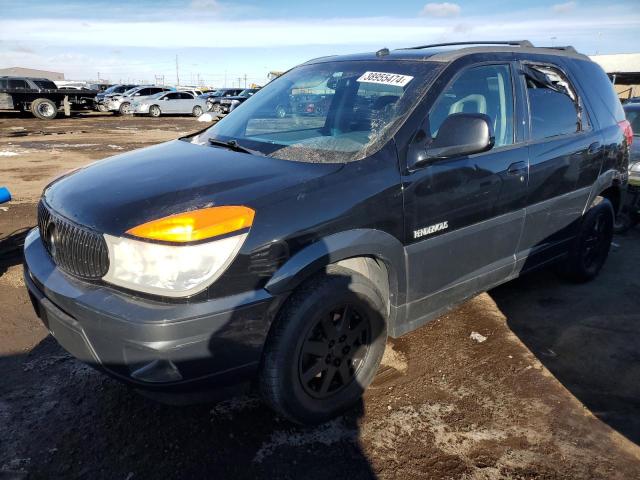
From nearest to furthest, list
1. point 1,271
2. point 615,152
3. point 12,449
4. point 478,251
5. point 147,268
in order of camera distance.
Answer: point 147,268, point 12,449, point 478,251, point 615,152, point 1,271

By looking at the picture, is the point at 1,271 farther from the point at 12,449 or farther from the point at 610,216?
the point at 610,216

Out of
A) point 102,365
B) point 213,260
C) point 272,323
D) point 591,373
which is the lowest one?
point 591,373

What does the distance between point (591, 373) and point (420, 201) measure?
Answer: 1.67m

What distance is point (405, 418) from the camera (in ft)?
8.74

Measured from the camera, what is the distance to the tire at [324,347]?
226cm

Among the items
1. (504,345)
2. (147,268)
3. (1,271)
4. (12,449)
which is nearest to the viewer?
(147,268)

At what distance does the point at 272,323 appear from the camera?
2.22 metres

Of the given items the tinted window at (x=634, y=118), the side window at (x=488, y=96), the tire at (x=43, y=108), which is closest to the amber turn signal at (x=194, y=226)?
the side window at (x=488, y=96)

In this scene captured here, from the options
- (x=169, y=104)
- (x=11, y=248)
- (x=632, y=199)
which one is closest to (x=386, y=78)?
(x=11, y=248)

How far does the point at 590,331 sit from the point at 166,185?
3.24 metres

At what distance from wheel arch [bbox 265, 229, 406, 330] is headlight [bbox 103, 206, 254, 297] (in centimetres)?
27

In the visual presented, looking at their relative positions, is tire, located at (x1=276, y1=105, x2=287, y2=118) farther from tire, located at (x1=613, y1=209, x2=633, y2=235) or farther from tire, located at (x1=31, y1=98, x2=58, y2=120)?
tire, located at (x1=31, y1=98, x2=58, y2=120)

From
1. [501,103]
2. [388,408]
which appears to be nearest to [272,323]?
[388,408]

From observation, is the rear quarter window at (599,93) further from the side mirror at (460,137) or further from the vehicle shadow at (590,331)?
the side mirror at (460,137)
